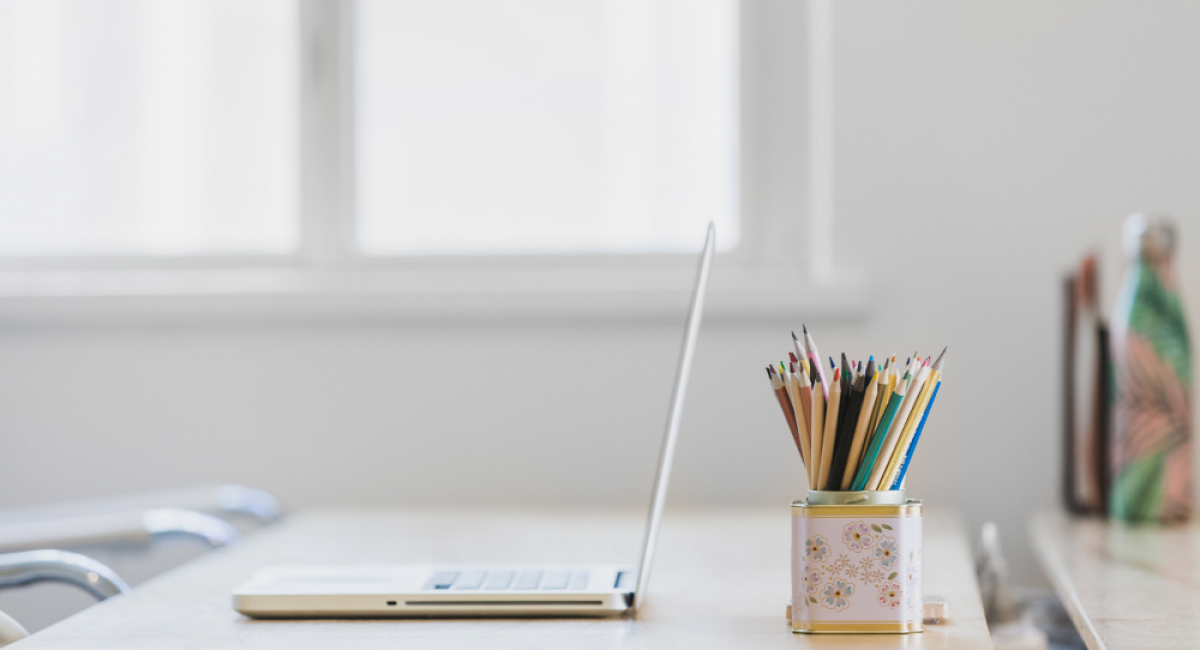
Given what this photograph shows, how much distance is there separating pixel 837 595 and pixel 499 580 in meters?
0.26

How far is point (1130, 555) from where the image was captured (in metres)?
1.11

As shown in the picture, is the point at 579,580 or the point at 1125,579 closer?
the point at 579,580

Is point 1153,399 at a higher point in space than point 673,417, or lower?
higher

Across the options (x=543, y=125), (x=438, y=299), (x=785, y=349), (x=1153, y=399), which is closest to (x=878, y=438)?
(x=1153, y=399)

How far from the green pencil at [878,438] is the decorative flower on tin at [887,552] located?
0.04 meters

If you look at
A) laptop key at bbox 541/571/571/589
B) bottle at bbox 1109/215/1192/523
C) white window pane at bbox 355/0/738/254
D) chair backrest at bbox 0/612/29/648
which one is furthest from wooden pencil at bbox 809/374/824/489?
white window pane at bbox 355/0/738/254

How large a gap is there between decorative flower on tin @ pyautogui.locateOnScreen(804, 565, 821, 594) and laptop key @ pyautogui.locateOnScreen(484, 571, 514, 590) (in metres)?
0.22

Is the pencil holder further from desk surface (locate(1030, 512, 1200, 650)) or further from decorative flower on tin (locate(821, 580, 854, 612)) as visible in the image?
desk surface (locate(1030, 512, 1200, 650))

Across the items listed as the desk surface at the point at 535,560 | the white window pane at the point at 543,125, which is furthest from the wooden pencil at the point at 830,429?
the white window pane at the point at 543,125

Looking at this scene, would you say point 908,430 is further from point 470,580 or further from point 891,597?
point 470,580

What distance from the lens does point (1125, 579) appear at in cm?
96

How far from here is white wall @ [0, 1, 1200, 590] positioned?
66.5 inches

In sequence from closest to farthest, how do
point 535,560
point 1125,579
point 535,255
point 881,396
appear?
1. point 881,396
2. point 1125,579
3. point 535,560
4. point 535,255

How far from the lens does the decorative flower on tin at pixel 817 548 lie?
0.74 meters
